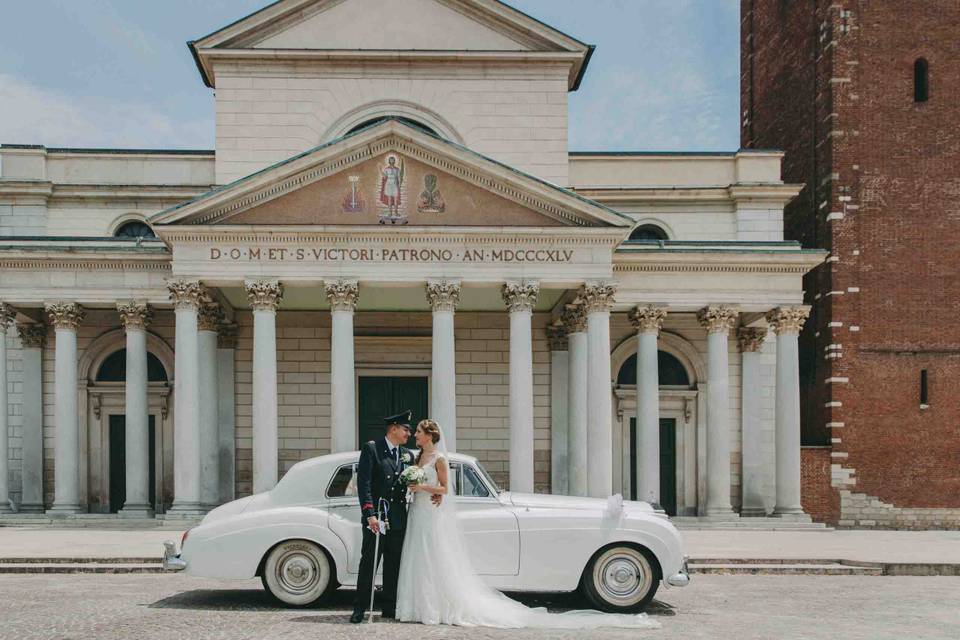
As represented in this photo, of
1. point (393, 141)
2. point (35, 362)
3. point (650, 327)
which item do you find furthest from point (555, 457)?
point (35, 362)

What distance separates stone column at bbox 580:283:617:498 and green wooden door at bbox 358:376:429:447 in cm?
701

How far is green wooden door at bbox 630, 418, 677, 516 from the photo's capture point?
32.1m

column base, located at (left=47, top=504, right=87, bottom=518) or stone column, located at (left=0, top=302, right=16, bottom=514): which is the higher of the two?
stone column, located at (left=0, top=302, right=16, bottom=514)

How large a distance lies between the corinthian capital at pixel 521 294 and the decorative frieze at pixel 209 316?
7690mm

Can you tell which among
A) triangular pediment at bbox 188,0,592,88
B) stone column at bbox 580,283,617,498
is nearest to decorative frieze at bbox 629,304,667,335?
stone column at bbox 580,283,617,498

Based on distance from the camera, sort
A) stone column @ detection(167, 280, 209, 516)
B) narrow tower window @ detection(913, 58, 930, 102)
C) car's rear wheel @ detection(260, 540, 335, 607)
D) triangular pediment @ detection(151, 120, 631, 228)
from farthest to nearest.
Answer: narrow tower window @ detection(913, 58, 930, 102) → stone column @ detection(167, 280, 209, 516) → triangular pediment @ detection(151, 120, 631, 228) → car's rear wheel @ detection(260, 540, 335, 607)

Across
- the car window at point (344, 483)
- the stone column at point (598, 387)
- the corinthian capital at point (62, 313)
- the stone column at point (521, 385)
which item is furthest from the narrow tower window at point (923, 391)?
the corinthian capital at point (62, 313)

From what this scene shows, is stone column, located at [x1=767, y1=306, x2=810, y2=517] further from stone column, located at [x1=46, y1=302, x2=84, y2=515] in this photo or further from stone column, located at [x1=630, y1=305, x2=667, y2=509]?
stone column, located at [x1=46, y1=302, x2=84, y2=515]

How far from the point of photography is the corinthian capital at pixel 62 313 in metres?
27.9

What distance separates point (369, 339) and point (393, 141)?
7322mm

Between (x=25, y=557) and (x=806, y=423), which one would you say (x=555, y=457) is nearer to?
(x=806, y=423)

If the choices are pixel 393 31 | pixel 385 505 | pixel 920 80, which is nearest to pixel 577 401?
pixel 393 31

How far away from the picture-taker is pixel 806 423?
33.8 m

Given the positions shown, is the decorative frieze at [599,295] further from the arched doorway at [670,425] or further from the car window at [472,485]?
the car window at [472,485]
